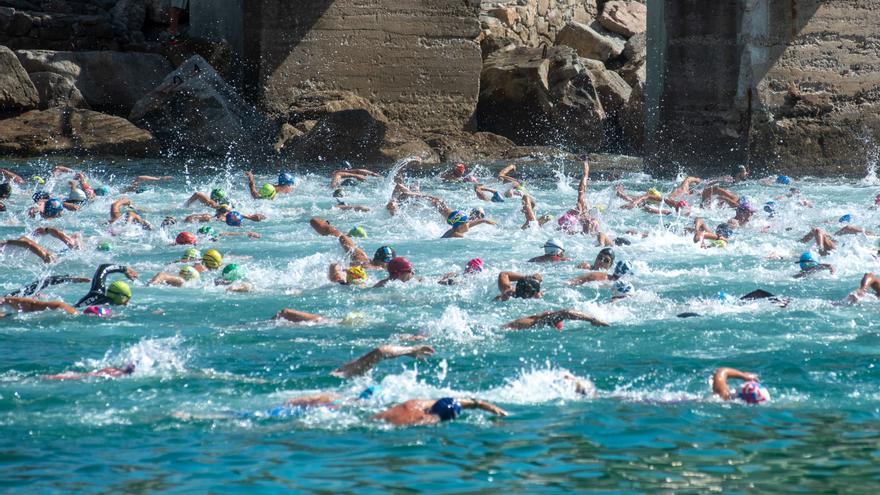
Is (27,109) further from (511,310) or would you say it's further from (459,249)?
(511,310)

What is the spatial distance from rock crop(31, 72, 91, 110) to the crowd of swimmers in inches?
172

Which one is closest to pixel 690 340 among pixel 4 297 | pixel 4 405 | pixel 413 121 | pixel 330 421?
pixel 330 421

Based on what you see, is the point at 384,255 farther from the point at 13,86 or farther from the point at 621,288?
the point at 13,86

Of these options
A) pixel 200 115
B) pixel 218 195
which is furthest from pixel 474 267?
pixel 200 115

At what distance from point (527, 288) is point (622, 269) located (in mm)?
1259

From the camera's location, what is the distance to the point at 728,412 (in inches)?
289

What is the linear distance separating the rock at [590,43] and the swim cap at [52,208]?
43.2 ft

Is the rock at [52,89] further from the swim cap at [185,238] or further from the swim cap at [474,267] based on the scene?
the swim cap at [474,267]

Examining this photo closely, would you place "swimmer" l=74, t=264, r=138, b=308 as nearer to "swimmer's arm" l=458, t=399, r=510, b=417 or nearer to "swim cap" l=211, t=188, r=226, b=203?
"swimmer's arm" l=458, t=399, r=510, b=417

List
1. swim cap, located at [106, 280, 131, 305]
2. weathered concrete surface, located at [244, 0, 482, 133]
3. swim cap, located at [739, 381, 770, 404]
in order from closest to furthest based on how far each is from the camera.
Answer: swim cap, located at [739, 381, 770, 404] < swim cap, located at [106, 280, 131, 305] < weathered concrete surface, located at [244, 0, 482, 133]

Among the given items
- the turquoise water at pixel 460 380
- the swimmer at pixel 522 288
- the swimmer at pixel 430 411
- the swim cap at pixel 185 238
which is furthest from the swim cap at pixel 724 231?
the swimmer at pixel 430 411

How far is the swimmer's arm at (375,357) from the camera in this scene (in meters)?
7.83

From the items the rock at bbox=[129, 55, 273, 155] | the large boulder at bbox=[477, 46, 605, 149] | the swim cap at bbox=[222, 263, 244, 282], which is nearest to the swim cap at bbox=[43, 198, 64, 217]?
the swim cap at bbox=[222, 263, 244, 282]

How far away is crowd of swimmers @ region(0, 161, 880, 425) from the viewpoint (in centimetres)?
782
